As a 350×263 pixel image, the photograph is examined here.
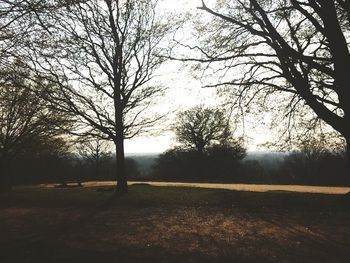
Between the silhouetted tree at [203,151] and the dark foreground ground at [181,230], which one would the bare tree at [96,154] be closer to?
the silhouetted tree at [203,151]

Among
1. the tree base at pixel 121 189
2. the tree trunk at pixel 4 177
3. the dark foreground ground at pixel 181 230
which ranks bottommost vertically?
the dark foreground ground at pixel 181 230

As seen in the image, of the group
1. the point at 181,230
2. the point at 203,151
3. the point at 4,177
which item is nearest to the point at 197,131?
the point at 203,151

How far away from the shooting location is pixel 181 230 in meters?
9.69

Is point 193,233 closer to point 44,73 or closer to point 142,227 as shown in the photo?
point 142,227

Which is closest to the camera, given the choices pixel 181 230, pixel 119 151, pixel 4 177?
pixel 181 230

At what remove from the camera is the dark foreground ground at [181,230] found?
24.3 ft

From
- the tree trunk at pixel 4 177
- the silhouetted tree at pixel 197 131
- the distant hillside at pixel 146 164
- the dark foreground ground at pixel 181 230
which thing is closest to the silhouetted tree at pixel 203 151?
the silhouetted tree at pixel 197 131

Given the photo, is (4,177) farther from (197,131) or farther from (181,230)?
(197,131)

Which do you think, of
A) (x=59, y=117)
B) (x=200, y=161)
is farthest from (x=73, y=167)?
(x=59, y=117)

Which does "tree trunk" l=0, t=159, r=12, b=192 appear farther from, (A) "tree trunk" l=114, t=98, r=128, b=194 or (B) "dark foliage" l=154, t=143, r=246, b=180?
(B) "dark foliage" l=154, t=143, r=246, b=180

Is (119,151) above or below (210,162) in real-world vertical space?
below

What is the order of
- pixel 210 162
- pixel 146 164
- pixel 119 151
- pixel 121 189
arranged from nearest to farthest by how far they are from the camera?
pixel 121 189 → pixel 119 151 → pixel 210 162 → pixel 146 164

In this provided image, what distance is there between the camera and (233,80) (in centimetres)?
1349

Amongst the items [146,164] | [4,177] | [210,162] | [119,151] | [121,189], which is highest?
[146,164]
